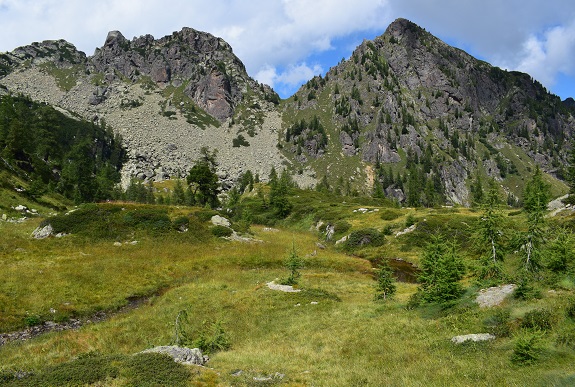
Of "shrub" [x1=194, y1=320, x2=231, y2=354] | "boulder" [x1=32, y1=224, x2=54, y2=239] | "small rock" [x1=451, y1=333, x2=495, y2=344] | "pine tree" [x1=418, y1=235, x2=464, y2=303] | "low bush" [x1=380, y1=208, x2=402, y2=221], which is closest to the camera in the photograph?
"small rock" [x1=451, y1=333, x2=495, y2=344]

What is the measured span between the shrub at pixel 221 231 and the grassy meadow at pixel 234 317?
1071 mm

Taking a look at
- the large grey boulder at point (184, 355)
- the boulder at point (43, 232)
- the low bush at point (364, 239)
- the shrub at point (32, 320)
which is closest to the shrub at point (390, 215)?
the low bush at point (364, 239)

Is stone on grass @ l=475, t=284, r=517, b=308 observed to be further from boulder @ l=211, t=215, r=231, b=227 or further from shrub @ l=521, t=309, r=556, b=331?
boulder @ l=211, t=215, r=231, b=227

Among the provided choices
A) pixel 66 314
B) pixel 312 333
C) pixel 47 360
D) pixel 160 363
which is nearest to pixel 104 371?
pixel 160 363

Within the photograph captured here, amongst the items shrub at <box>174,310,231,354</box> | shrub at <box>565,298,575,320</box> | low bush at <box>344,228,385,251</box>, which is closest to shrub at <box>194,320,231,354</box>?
shrub at <box>174,310,231,354</box>

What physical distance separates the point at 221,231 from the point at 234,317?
1124 inches

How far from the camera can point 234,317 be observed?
961 inches

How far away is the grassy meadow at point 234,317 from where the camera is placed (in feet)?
40.9

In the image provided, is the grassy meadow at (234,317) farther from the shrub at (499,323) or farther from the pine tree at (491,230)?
the pine tree at (491,230)

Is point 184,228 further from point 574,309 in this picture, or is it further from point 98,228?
point 574,309

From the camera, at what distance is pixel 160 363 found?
13367 millimetres

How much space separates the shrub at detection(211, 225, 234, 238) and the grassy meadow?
107cm

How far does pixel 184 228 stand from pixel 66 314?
26.8 m

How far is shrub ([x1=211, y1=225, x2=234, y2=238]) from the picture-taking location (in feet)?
170
